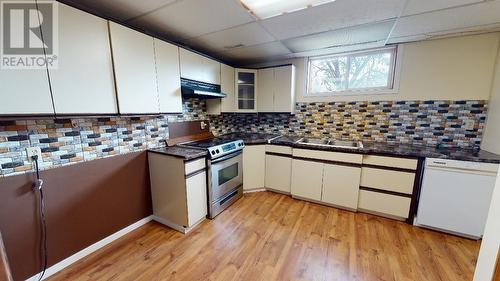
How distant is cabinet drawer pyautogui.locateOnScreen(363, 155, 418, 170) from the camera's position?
2.12 m

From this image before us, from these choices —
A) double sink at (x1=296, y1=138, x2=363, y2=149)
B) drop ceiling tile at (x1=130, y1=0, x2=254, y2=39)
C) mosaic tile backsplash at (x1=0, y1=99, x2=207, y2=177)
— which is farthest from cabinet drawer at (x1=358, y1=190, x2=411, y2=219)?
A: mosaic tile backsplash at (x1=0, y1=99, x2=207, y2=177)

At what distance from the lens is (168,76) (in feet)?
6.82

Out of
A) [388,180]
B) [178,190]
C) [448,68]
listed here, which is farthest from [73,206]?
[448,68]

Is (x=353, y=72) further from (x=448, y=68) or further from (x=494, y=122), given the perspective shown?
(x=494, y=122)

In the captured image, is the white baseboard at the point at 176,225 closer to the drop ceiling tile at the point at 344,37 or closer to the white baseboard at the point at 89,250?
the white baseboard at the point at 89,250

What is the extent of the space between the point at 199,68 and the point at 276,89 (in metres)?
1.31

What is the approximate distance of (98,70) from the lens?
152 centimetres

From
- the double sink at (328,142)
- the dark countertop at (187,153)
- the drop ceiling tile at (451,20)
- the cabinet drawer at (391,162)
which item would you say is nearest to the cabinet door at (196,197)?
the dark countertop at (187,153)

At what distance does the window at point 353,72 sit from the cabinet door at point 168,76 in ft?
6.97

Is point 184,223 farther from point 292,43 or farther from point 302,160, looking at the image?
point 292,43

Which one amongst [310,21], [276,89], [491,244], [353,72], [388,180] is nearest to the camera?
[491,244]

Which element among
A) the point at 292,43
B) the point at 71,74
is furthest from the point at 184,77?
the point at 292,43

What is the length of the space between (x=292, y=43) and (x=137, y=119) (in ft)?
7.16

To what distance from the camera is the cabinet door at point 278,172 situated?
2.88 metres
